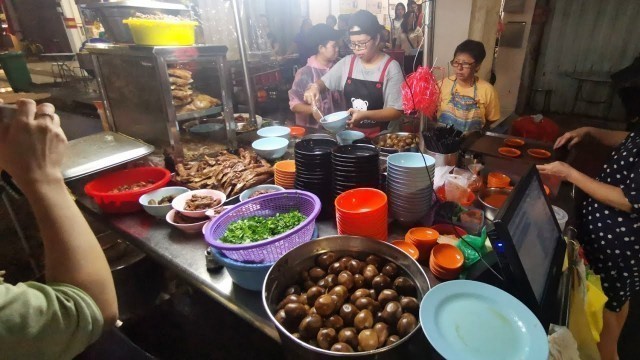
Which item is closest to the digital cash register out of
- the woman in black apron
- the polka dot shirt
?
the polka dot shirt

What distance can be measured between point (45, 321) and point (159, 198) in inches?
49.4

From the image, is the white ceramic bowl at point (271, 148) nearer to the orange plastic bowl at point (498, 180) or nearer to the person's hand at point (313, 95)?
the person's hand at point (313, 95)

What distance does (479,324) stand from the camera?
1069 mm

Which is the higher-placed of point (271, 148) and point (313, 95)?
point (313, 95)

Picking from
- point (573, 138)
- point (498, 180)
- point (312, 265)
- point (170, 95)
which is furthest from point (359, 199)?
point (573, 138)

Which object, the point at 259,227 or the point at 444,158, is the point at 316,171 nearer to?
the point at 259,227

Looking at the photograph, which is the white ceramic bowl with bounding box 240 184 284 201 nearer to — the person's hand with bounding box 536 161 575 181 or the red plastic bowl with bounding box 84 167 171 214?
the red plastic bowl with bounding box 84 167 171 214

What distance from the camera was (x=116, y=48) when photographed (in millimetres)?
2730

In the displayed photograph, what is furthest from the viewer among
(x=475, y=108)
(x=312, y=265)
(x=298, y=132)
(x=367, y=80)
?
(x=367, y=80)

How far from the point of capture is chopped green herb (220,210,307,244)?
155 cm

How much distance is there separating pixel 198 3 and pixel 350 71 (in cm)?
290

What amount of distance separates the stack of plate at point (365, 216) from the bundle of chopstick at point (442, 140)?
0.77 meters

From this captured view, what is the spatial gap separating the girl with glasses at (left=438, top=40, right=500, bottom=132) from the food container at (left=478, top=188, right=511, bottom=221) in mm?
1521

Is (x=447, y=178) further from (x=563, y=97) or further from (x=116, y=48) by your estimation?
(x=563, y=97)
